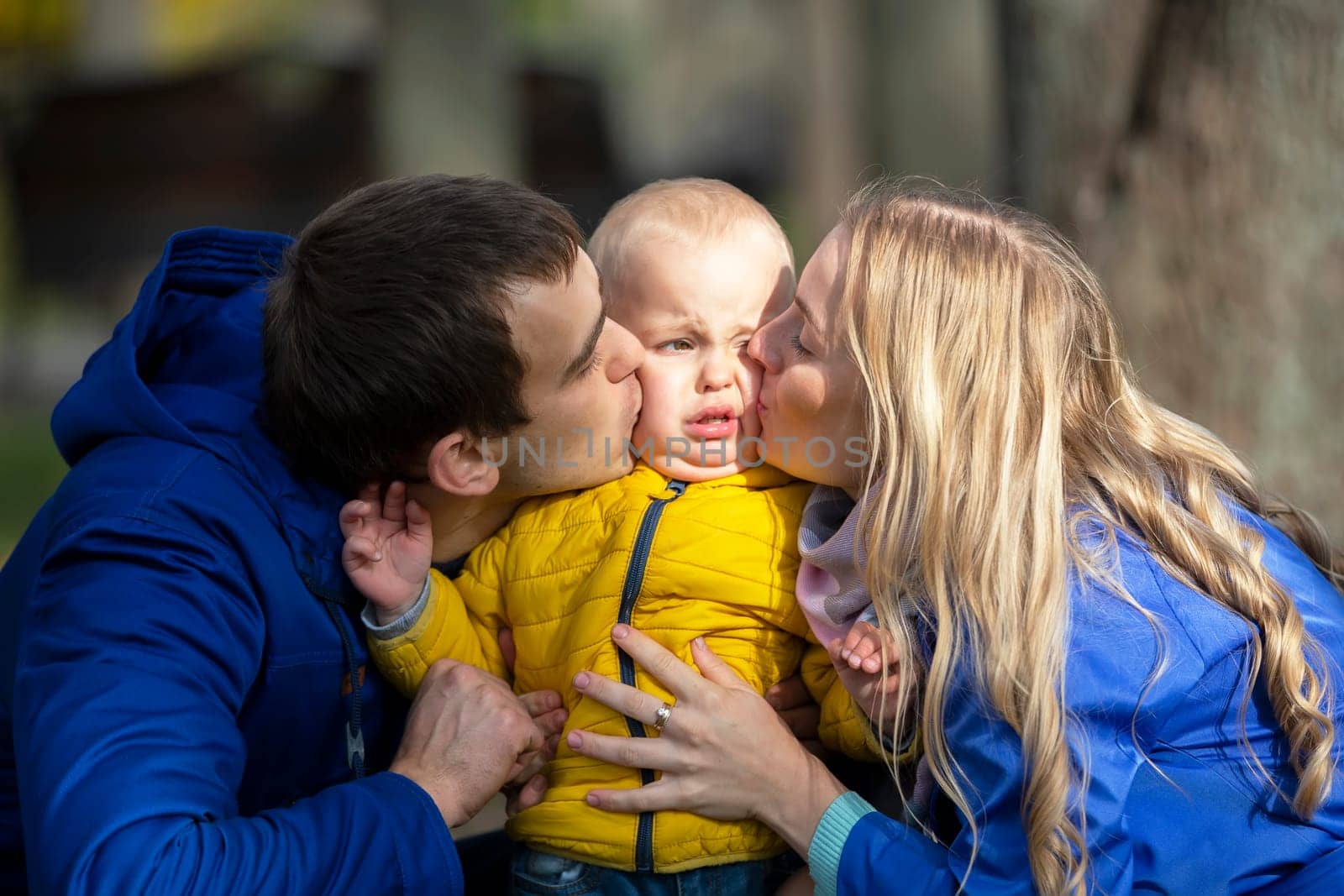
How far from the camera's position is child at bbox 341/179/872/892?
2.07 meters

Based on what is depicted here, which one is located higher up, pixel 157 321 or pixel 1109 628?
pixel 157 321

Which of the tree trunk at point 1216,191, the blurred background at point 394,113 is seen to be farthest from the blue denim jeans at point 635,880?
the blurred background at point 394,113

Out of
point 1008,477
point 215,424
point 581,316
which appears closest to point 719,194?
point 581,316

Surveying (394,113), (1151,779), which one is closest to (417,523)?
(1151,779)

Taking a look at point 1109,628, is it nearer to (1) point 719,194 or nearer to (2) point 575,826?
(2) point 575,826

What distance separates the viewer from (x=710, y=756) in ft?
6.55

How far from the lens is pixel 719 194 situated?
2.34 metres

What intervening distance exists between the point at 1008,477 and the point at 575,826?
0.86 metres

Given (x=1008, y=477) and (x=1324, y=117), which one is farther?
(x=1324, y=117)

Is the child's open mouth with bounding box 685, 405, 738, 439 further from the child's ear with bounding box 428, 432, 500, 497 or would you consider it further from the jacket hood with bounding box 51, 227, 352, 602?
the jacket hood with bounding box 51, 227, 352, 602

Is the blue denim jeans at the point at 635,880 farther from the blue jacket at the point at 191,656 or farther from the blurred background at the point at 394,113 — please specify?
the blurred background at the point at 394,113

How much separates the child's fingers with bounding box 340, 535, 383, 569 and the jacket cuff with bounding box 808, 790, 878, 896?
80 centimetres

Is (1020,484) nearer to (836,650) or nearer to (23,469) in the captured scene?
(836,650)

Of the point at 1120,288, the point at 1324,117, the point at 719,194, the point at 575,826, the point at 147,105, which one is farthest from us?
the point at 147,105
